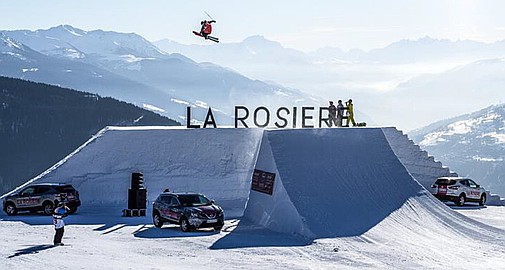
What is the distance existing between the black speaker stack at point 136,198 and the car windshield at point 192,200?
13.2 feet

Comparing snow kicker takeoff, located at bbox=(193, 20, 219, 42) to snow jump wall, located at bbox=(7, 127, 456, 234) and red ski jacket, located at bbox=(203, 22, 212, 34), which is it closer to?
red ski jacket, located at bbox=(203, 22, 212, 34)

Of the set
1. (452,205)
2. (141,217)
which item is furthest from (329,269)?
(452,205)

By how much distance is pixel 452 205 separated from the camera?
3784 centimetres

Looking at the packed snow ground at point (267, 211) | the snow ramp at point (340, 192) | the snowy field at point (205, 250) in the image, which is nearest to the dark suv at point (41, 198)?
the packed snow ground at point (267, 211)

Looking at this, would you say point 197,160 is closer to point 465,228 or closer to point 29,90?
point 465,228

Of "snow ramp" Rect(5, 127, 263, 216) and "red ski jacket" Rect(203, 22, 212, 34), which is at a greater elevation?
"red ski jacket" Rect(203, 22, 212, 34)

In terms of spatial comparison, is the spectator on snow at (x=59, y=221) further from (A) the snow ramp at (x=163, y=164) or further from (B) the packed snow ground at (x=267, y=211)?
(A) the snow ramp at (x=163, y=164)

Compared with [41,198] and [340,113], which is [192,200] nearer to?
[41,198]

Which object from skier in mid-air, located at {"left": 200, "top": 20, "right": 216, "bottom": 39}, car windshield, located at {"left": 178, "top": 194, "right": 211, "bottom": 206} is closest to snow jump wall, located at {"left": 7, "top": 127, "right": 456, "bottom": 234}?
car windshield, located at {"left": 178, "top": 194, "right": 211, "bottom": 206}

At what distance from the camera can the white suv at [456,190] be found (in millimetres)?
37125

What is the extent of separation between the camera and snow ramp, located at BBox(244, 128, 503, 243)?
27.0 metres

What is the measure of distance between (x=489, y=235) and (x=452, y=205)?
9870mm

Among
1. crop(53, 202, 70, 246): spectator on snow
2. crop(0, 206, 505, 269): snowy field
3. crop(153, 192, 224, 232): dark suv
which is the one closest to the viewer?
crop(0, 206, 505, 269): snowy field

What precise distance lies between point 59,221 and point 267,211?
8880 mm
